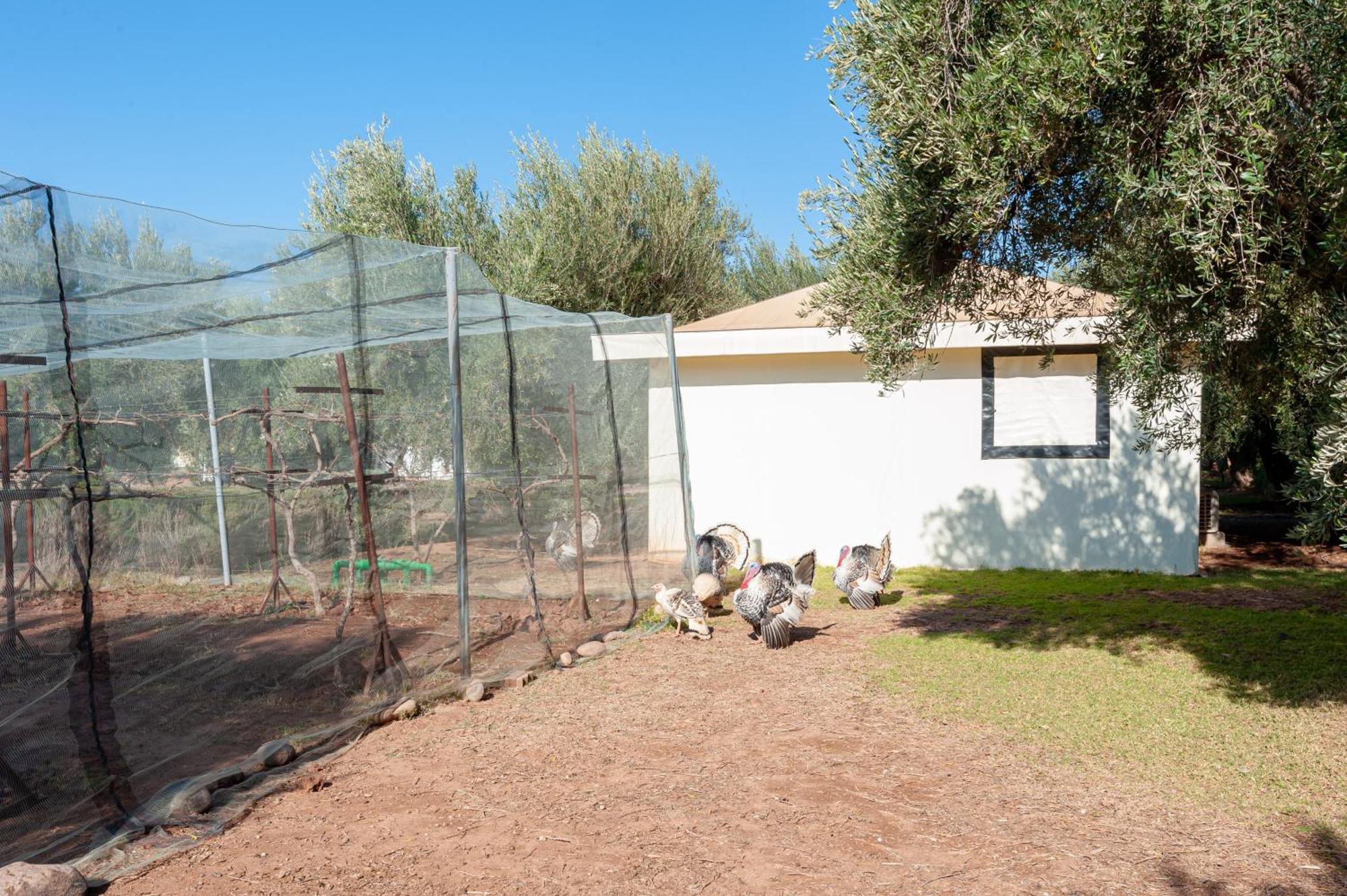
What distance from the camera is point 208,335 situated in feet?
17.0

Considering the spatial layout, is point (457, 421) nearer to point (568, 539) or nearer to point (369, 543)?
point (369, 543)

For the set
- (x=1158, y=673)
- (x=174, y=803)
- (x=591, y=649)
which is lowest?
(x=1158, y=673)

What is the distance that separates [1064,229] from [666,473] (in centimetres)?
418

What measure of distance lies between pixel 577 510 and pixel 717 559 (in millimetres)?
2525

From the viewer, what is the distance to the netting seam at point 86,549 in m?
3.93

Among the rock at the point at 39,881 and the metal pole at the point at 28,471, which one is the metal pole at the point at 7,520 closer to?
the metal pole at the point at 28,471

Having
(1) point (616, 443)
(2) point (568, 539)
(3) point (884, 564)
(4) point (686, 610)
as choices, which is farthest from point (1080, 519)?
(2) point (568, 539)

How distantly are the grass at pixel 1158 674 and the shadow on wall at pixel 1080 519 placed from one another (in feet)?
1.94

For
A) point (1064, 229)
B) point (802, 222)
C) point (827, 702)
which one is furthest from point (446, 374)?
point (1064, 229)

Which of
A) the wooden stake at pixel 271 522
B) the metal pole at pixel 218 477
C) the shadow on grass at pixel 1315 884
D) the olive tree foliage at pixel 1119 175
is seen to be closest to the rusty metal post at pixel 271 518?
the wooden stake at pixel 271 522

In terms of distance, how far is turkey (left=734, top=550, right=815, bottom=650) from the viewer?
306 inches

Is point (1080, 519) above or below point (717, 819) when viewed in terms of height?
above

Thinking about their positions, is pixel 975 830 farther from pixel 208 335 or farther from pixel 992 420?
pixel 992 420

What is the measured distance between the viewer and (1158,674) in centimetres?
677
